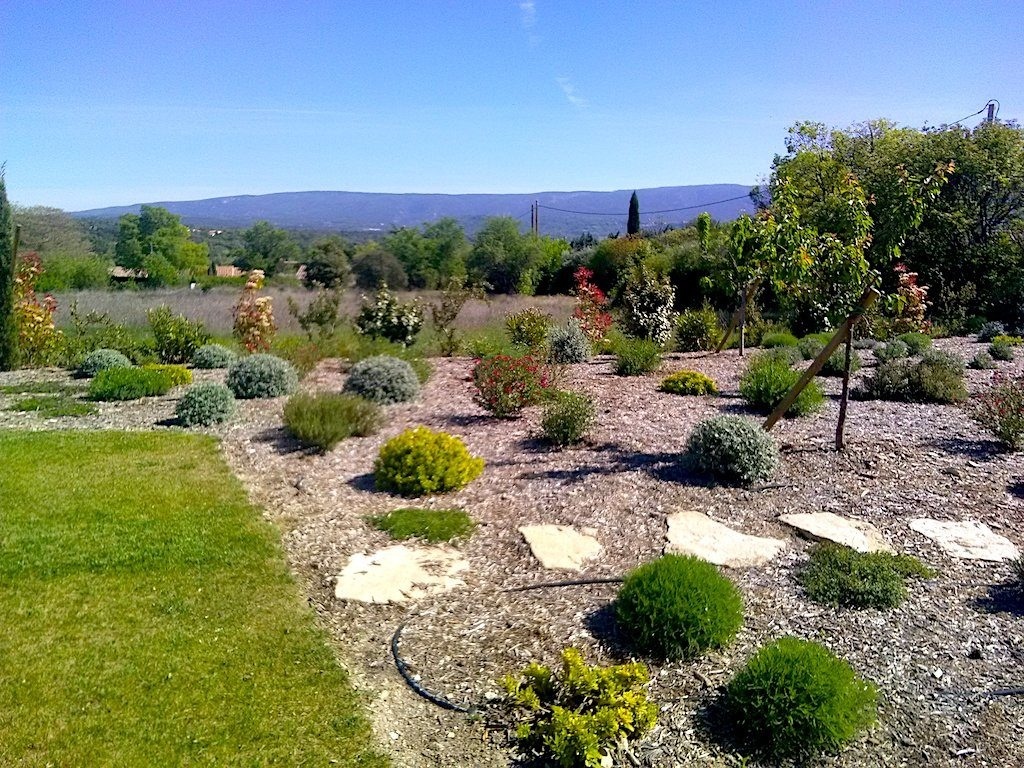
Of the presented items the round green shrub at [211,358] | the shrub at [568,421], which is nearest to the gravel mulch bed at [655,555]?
the shrub at [568,421]

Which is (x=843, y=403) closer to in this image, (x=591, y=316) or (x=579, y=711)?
(x=579, y=711)

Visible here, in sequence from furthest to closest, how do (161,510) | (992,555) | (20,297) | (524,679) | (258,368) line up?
(20,297) → (258,368) → (161,510) → (992,555) → (524,679)

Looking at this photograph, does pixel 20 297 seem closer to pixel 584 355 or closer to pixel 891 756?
pixel 584 355

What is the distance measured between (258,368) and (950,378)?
8.75 m

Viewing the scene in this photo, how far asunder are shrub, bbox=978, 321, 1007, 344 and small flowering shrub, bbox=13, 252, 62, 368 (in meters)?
17.4

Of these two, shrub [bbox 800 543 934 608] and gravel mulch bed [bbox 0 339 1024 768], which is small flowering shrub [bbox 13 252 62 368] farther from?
shrub [bbox 800 543 934 608]

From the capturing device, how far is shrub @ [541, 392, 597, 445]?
7379mm

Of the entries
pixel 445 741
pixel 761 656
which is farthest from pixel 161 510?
pixel 761 656

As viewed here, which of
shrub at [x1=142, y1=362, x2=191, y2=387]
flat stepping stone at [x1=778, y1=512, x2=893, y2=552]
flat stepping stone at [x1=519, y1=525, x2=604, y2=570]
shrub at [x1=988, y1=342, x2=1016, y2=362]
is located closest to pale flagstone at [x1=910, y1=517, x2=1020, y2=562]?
flat stepping stone at [x1=778, y1=512, x2=893, y2=552]

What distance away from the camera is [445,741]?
3361mm

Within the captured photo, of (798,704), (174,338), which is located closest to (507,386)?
(798,704)

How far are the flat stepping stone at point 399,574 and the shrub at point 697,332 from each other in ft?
33.9

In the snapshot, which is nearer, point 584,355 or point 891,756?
point 891,756

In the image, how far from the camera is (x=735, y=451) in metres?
6.17
